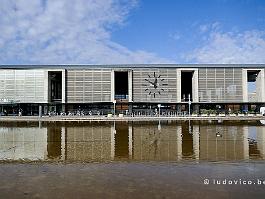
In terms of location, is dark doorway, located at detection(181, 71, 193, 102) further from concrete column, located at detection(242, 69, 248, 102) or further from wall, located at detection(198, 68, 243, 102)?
concrete column, located at detection(242, 69, 248, 102)

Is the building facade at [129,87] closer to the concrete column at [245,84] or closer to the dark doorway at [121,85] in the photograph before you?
the concrete column at [245,84]

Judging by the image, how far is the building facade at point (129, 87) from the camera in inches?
3915

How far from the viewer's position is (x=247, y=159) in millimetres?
17781

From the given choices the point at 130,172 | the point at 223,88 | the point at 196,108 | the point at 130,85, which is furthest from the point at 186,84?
the point at 130,172

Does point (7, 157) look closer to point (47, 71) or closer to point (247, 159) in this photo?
point (247, 159)

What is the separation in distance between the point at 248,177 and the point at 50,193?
879 centimetres

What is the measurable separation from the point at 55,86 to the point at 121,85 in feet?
81.4

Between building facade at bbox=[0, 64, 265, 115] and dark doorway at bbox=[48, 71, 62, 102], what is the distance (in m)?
0.69

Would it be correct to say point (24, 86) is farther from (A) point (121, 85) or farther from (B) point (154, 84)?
(B) point (154, 84)

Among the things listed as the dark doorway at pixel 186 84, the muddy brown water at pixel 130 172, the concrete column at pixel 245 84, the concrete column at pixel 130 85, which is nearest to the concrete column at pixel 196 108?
the dark doorway at pixel 186 84

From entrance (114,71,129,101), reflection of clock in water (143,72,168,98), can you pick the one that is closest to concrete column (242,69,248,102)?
reflection of clock in water (143,72,168,98)

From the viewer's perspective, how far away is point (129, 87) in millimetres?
100000

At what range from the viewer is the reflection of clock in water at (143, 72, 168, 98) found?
100 m

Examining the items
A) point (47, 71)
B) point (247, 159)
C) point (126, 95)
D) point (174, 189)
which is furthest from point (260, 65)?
point (174, 189)
